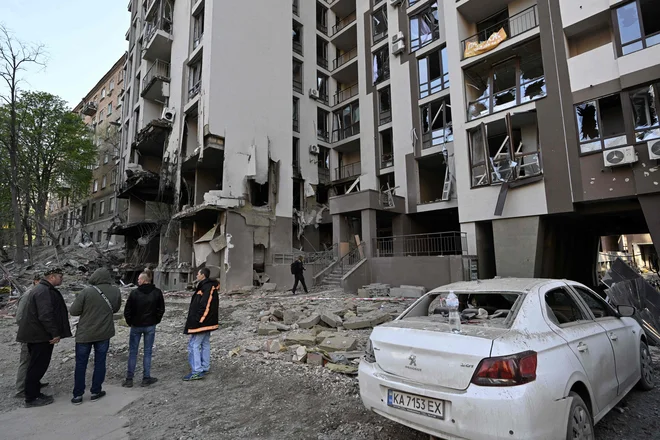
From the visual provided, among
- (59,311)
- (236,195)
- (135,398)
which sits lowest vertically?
(135,398)

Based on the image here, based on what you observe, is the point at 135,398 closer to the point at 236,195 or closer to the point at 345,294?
the point at 345,294

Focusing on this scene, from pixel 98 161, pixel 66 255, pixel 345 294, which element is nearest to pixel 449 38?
pixel 345 294

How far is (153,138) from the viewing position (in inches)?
878

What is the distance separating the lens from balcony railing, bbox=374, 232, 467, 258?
15.1m

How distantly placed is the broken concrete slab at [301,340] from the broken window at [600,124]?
36.9 feet

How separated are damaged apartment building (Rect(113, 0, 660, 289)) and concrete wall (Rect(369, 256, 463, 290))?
0.08 metres

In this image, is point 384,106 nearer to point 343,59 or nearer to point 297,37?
point 343,59

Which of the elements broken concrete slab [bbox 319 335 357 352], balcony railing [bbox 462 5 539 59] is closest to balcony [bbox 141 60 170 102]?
balcony railing [bbox 462 5 539 59]

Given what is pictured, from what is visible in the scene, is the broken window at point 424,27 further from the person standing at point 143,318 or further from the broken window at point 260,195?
the person standing at point 143,318

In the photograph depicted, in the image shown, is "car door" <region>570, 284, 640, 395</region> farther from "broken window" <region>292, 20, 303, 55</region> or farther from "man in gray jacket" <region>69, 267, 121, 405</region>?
"broken window" <region>292, 20, 303, 55</region>

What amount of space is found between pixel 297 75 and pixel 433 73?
415 inches

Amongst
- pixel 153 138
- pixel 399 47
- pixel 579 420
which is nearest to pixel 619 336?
pixel 579 420

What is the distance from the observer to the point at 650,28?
11289 mm

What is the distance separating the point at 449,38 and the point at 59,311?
17.2 meters
